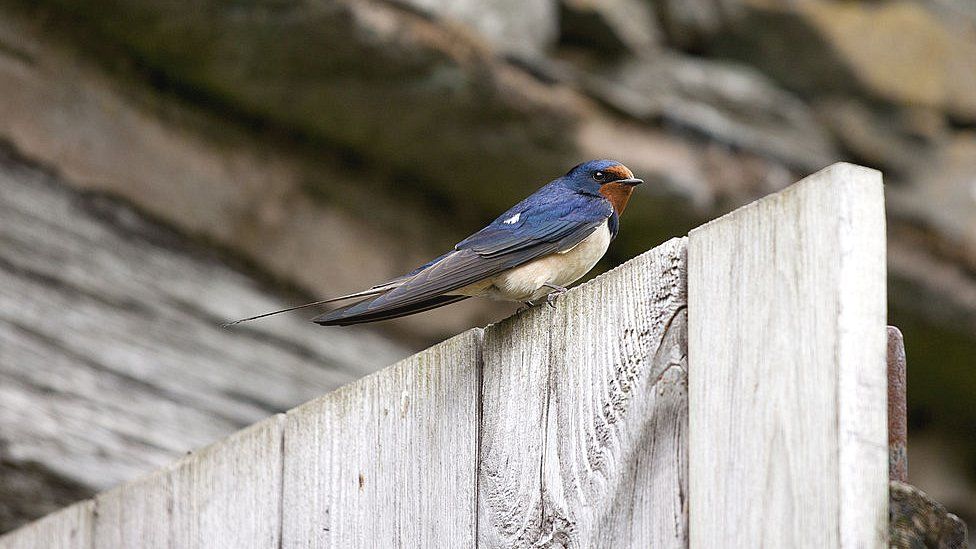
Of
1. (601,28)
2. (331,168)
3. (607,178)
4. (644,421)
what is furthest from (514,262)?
(601,28)

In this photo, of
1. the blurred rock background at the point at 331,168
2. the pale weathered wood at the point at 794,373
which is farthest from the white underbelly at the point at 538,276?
the blurred rock background at the point at 331,168

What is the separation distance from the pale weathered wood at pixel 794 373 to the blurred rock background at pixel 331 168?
7.22 ft

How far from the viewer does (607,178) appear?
8.38 ft

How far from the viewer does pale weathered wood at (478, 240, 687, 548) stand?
1.23 meters

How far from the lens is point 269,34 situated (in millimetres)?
3229

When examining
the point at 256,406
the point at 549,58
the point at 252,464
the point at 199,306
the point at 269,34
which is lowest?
the point at 252,464

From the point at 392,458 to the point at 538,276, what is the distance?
495 millimetres

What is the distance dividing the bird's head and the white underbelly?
368mm

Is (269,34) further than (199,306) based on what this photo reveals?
No

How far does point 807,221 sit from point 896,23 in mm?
3924

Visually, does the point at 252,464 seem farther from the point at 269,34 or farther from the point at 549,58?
the point at 549,58

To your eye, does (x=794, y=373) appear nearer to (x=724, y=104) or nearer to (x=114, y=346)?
(x=114, y=346)

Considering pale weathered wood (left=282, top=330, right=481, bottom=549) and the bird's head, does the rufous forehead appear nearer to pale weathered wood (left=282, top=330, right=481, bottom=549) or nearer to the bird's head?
the bird's head

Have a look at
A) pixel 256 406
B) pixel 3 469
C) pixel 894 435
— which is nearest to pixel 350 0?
pixel 256 406
